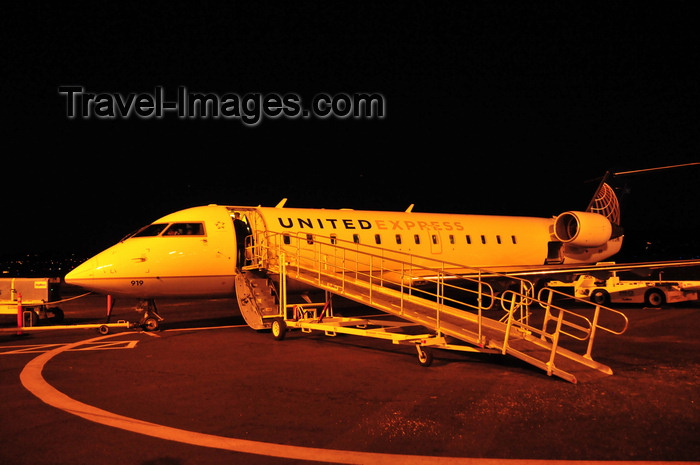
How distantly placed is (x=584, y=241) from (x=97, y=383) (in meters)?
18.3

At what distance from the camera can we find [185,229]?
15.3 m

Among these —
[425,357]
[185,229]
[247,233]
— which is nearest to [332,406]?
[425,357]

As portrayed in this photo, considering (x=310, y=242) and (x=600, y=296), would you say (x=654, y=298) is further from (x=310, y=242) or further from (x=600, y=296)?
(x=310, y=242)

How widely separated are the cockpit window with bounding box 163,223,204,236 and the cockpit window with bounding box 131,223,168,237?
0.66 ft

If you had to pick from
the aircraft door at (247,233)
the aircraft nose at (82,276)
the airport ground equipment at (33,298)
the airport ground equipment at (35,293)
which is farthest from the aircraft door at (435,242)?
the airport ground equipment at (35,293)

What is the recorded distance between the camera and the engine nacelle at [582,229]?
21703 millimetres

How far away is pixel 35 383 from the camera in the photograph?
8578 millimetres

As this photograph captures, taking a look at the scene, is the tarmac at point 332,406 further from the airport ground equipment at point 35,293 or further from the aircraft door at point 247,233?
the airport ground equipment at point 35,293

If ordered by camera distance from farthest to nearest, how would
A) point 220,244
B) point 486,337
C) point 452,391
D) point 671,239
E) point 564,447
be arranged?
point 671,239
point 220,244
point 486,337
point 452,391
point 564,447

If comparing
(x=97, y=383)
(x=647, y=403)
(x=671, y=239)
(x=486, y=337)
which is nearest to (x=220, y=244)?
(x=97, y=383)

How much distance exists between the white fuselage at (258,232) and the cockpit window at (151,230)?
0.6 inches

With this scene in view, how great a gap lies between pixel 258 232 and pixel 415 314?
6.63 metres

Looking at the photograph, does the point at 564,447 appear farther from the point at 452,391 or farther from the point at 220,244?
the point at 220,244

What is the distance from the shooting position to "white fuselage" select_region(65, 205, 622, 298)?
14367 millimetres
